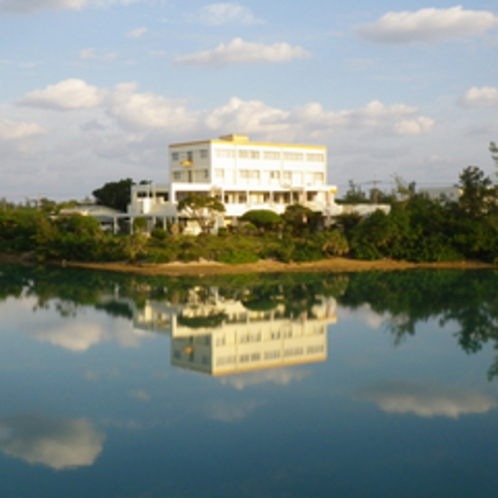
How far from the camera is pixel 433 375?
545 inches

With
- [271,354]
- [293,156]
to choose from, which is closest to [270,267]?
[293,156]

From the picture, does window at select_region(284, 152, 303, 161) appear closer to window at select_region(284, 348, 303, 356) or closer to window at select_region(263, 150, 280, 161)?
window at select_region(263, 150, 280, 161)

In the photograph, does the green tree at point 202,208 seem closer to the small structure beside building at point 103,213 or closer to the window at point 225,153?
the window at point 225,153

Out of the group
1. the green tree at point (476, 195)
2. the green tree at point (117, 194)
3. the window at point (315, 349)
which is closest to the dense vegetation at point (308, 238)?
the green tree at point (476, 195)

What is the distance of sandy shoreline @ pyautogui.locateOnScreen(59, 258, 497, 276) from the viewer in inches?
1259

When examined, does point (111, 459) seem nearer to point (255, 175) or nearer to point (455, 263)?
point (455, 263)

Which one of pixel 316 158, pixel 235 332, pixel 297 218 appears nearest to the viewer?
pixel 235 332

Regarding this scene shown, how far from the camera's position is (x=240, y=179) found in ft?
139

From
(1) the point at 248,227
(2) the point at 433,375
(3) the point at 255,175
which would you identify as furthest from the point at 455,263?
(2) the point at 433,375

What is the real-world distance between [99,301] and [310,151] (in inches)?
967

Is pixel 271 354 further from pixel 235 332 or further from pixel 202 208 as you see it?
pixel 202 208

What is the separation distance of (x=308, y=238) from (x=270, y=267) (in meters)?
3.10

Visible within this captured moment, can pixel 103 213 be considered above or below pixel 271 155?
below

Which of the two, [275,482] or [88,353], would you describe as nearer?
[275,482]
